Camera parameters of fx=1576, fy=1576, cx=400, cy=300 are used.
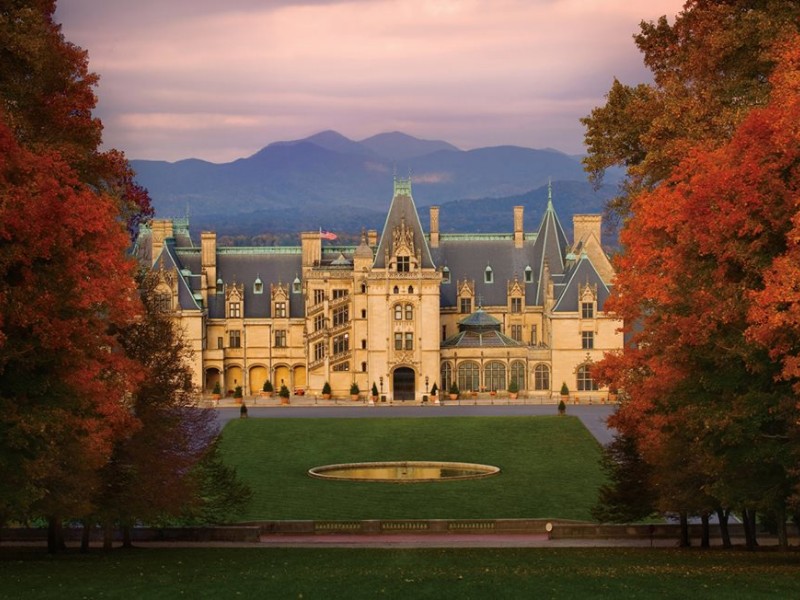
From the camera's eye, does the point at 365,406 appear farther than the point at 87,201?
Yes

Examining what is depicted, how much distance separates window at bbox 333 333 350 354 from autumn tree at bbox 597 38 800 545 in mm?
51185

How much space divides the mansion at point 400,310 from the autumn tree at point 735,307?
49.4 m

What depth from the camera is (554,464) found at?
6150 cm

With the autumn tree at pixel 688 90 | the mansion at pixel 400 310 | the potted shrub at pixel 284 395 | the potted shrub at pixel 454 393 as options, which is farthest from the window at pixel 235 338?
the autumn tree at pixel 688 90

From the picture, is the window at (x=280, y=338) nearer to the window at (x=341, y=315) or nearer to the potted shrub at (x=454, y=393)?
the window at (x=341, y=315)

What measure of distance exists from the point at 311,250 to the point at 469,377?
1273cm

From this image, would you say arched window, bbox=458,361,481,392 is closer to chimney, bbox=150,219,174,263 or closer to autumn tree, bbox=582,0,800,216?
chimney, bbox=150,219,174,263

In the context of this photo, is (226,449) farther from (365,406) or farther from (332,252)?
(332,252)

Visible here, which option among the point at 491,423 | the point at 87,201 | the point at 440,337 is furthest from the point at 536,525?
the point at 440,337

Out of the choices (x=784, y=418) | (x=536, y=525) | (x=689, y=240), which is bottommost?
(x=536, y=525)

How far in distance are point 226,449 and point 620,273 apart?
25.5 m

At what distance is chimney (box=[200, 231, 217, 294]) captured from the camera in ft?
303

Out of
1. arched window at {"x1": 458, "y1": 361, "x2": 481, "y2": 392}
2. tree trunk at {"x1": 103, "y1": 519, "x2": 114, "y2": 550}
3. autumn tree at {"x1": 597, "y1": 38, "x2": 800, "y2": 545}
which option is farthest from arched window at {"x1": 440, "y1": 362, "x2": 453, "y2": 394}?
autumn tree at {"x1": 597, "y1": 38, "x2": 800, "y2": 545}

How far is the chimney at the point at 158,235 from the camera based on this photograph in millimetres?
93750
